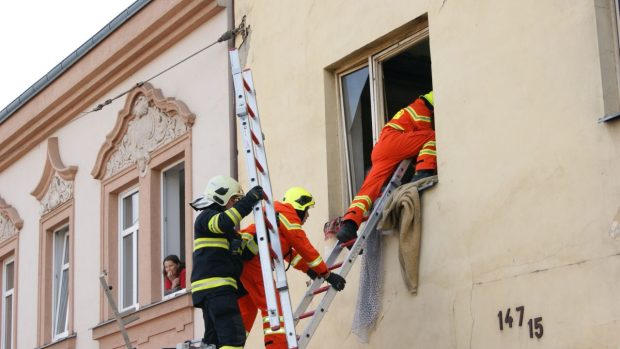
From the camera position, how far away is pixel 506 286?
8812 millimetres

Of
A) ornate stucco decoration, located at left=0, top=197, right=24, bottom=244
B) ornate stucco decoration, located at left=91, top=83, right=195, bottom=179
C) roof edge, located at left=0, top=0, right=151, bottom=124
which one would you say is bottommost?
ornate stucco decoration, located at left=0, top=197, right=24, bottom=244

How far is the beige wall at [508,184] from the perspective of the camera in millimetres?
8211

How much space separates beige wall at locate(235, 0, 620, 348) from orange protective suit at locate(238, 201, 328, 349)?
2.41 feet

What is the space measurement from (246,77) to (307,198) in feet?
4.03

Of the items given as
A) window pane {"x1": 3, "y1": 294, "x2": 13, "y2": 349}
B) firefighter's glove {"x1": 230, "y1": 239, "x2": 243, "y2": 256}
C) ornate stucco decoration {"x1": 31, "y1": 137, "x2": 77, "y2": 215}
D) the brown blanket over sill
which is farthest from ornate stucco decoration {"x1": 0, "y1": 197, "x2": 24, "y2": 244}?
the brown blanket over sill

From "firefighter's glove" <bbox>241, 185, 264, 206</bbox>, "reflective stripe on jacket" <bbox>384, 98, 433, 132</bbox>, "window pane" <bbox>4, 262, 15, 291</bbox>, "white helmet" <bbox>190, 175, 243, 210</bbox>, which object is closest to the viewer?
"firefighter's glove" <bbox>241, 185, 264, 206</bbox>

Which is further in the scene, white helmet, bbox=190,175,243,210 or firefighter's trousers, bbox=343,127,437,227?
firefighter's trousers, bbox=343,127,437,227

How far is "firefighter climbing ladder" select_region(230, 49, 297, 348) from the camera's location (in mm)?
8738

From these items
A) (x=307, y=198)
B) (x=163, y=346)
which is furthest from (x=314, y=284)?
(x=163, y=346)

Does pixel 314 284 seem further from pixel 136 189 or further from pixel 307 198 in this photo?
pixel 136 189

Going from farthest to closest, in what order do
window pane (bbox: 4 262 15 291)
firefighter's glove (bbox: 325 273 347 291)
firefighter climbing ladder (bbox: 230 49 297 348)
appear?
window pane (bbox: 4 262 15 291) < firefighter's glove (bbox: 325 273 347 291) < firefighter climbing ladder (bbox: 230 49 297 348)

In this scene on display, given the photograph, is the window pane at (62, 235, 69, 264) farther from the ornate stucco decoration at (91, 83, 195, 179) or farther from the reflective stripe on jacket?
the reflective stripe on jacket

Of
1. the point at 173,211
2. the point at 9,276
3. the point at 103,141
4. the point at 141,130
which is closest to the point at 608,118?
the point at 173,211

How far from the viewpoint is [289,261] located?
9.95m
